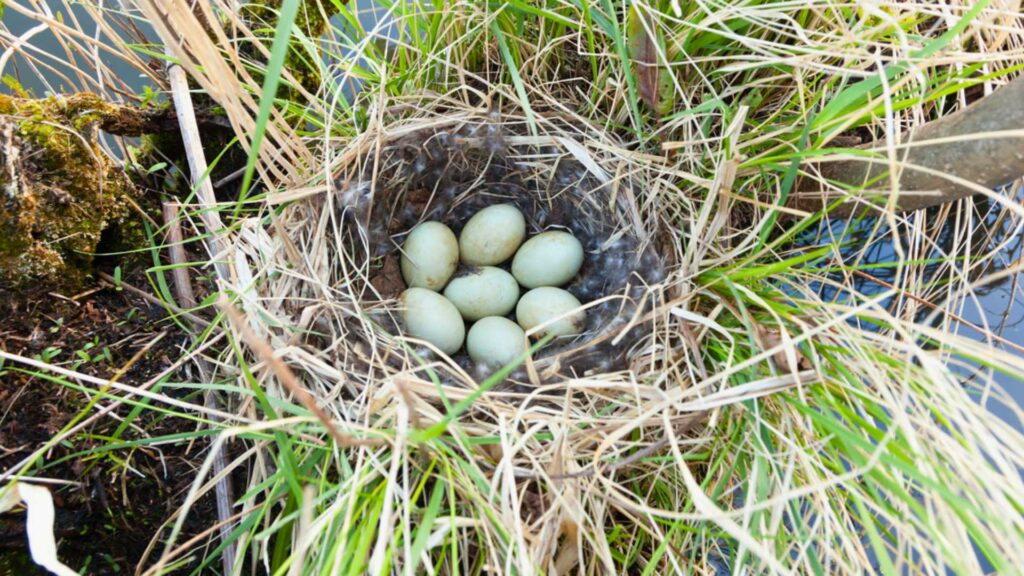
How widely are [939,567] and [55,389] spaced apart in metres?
1.11

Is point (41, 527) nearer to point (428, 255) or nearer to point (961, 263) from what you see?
point (428, 255)

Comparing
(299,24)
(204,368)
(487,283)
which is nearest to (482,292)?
(487,283)

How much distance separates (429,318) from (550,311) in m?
0.22

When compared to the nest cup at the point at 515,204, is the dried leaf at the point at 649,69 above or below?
above

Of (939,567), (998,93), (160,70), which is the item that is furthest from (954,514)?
(160,70)

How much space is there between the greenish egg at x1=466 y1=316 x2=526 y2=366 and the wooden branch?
0.52 m

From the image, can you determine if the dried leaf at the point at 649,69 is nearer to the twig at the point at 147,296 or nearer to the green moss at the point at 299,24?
the green moss at the point at 299,24

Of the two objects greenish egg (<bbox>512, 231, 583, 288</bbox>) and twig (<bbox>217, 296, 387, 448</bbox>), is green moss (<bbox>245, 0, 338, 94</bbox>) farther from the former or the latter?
twig (<bbox>217, 296, 387, 448</bbox>)

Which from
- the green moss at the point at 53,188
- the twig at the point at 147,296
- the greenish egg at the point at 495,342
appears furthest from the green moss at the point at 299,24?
the greenish egg at the point at 495,342

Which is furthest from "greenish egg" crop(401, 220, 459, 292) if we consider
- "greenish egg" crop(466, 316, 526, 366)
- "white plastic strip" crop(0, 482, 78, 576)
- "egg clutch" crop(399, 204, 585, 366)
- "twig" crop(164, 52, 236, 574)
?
"white plastic strip" crop(0, 482, 78, 576)

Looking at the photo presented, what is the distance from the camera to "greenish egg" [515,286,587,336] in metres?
1.21

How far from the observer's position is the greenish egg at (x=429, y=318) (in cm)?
118

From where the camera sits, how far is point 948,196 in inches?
34.7

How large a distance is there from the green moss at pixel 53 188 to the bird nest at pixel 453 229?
230mm
